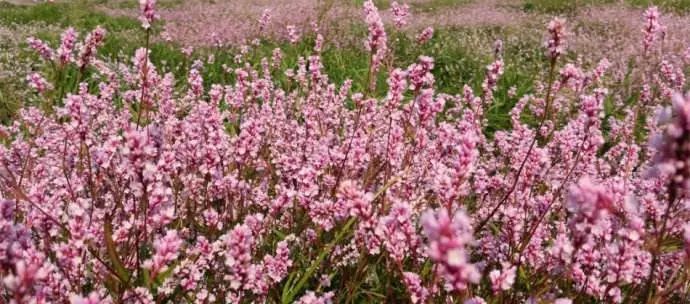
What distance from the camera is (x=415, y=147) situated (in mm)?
3455

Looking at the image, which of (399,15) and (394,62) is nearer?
(399,15)

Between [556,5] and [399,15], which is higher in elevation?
[556,5]

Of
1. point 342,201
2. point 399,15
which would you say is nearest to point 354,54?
point 399,15

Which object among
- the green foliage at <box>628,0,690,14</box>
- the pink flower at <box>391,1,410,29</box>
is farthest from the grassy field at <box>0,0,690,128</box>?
the green foliage at <box>628,0,690,14</box>

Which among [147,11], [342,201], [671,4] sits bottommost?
[342,201]

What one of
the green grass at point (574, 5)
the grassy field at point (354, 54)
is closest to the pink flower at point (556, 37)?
the grassy field at point (354, 54)

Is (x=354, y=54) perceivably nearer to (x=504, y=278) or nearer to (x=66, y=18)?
(x=66, y=18)

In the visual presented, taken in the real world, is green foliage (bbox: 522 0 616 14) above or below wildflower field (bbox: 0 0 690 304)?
above

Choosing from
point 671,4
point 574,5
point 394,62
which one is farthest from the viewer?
point 574,5

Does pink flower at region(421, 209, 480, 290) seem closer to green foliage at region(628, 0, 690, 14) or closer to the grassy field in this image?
the grassy field

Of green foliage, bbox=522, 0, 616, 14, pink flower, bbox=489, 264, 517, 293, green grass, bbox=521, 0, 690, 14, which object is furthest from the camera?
green foliage, bbox=522, 0, 616, 14

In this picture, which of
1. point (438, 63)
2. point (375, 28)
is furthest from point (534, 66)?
point (375, 28)

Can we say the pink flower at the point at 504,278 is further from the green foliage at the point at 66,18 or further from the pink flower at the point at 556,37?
the green foliage at the point at 66,18

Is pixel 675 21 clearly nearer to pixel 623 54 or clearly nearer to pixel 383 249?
pixel 623 54
